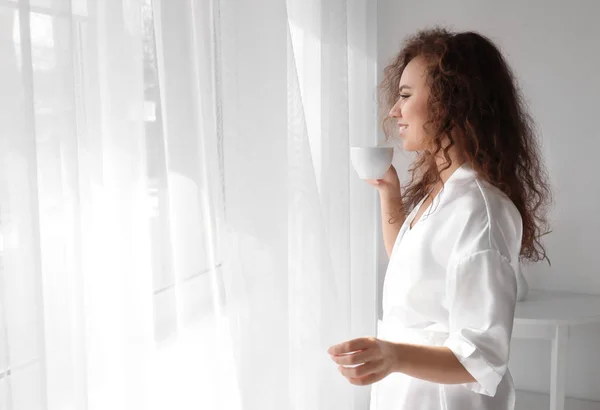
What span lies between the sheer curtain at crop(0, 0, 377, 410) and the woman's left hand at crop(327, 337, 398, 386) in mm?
339

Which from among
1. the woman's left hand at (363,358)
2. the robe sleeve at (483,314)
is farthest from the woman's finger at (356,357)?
the robe sleeve at (483,314)

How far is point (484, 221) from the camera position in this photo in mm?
1128

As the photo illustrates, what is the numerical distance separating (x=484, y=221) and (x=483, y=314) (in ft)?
0.54

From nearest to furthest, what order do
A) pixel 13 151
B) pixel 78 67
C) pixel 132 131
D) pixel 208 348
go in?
1. pixel 13 151
2. pixel 78 67
3. pixel 132 131
4. pixel 208 348

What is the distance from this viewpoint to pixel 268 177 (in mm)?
1521

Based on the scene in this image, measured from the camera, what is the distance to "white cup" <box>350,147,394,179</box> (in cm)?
147

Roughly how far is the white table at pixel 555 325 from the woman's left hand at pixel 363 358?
129cm

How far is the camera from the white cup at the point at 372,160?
4.82ft

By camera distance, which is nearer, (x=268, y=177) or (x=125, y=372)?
(x=125, y=372)

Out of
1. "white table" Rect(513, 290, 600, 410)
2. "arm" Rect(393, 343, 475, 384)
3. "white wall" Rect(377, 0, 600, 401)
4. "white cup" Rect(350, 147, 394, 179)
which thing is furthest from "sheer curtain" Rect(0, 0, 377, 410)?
"white wall" Rect(377, 0, 600, 401)

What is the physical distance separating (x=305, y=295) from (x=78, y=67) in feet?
3.28

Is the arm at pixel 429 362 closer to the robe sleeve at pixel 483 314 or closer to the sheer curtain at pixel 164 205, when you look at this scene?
the robe sleeve at pixel 483 314

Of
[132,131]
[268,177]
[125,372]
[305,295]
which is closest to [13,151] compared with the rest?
[132,131]

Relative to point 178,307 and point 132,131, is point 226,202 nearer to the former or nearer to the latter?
point 178,307
